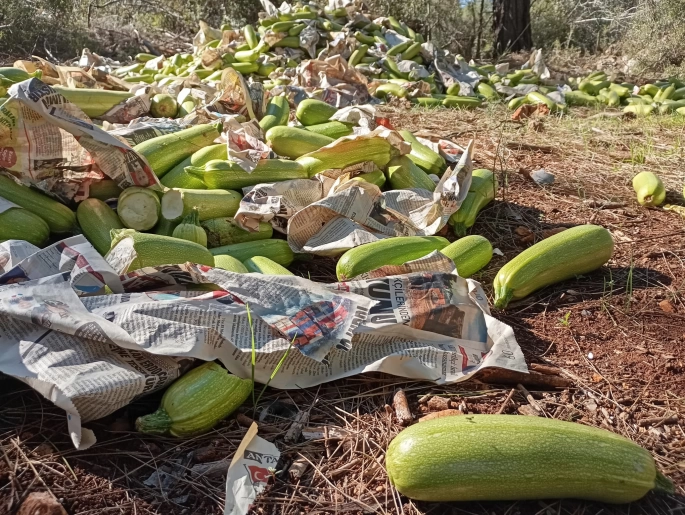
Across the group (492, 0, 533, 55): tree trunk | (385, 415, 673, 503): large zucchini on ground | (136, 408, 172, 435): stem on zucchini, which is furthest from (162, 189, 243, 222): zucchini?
(492, 0, 533, 55): tree trunk

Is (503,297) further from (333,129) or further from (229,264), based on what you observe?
(333,129)

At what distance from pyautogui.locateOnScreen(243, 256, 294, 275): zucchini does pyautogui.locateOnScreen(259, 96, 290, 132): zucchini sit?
1880 mm

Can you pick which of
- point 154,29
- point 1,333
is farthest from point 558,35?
point 1,333

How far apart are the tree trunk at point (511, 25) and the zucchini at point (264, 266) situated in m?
11.4

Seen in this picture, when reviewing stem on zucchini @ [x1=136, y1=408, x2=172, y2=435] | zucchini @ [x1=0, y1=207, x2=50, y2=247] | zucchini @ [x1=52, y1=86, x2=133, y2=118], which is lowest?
stem on zucchini @ [x1=136, y1=408, x2=172, y2=435]

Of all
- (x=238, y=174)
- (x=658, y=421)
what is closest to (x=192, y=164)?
(x=238, y=174)

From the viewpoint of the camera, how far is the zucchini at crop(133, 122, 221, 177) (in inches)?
148

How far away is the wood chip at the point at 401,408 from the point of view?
2113 millimetres

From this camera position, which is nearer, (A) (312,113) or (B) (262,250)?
(B) (262,250)

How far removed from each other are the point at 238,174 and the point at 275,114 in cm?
150

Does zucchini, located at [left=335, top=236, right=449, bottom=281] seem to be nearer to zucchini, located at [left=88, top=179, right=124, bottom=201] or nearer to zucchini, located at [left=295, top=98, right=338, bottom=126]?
zucchini, located at [left=88, top=179, right=124, bottom=201]

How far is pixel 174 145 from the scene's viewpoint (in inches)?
153

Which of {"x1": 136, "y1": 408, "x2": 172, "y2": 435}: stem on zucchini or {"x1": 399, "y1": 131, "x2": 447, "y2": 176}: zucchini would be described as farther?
{"x1": 399, "y1": 131, "x2": 447, "y2": 176}: zucchini

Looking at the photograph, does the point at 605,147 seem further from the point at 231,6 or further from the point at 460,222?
the point at 231,6
